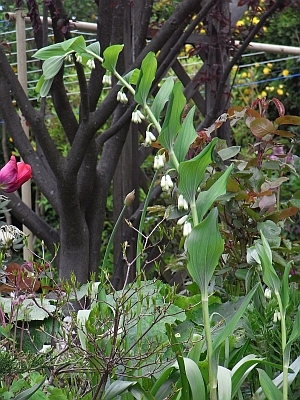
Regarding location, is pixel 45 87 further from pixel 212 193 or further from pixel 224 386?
pixel 224 386

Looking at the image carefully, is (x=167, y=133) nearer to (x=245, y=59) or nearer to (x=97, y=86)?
(x=97, y=86)

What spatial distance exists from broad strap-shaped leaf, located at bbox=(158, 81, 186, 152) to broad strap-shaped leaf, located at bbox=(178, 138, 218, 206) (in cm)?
9

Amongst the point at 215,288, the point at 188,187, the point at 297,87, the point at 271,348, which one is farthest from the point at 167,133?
the point at 297,87

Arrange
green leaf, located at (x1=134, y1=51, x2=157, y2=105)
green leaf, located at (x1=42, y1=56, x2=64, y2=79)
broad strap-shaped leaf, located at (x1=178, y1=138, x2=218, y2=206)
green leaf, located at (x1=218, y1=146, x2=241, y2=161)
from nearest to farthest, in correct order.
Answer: broad strap-shaped leaf, located at (x1=178, y1=138, x2=218, y2=206) < green leaf, located at (x1=134, y1=51, x2=157, y2=105) < green leaf, located at (x1=42, y1=56, x2=64, y2=79) < green leaf, located at (x1=218, y1=146, x2=241, y2=161)

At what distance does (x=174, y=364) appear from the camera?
1406mm

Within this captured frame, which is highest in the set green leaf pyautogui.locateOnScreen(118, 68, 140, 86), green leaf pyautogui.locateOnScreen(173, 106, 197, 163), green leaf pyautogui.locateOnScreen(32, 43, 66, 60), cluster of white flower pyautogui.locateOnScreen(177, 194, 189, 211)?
green leaf pyautogui.locateOnScreen(32, 43, 66, 60)

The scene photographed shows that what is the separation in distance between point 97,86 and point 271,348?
1338mm

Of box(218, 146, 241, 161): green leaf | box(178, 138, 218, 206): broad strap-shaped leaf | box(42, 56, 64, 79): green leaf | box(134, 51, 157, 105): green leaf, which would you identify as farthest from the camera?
box(218, 146, 241, 161): green leaf

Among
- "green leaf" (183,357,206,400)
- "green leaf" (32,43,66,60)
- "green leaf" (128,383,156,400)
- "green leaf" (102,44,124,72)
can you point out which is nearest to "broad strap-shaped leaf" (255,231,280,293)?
"green leaf" (183,357,206,400)

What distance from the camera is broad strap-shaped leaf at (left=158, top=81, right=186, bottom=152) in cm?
125

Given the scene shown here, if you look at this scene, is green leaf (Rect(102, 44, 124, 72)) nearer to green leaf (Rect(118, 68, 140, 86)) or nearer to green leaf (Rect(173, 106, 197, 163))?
green leaf (Rect(118, 68, 140, 86))

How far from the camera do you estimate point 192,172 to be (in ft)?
4.02

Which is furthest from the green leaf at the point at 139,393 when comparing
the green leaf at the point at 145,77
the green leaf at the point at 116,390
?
the green leaf at the point at 145,77

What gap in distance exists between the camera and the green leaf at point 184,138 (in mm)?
1275
